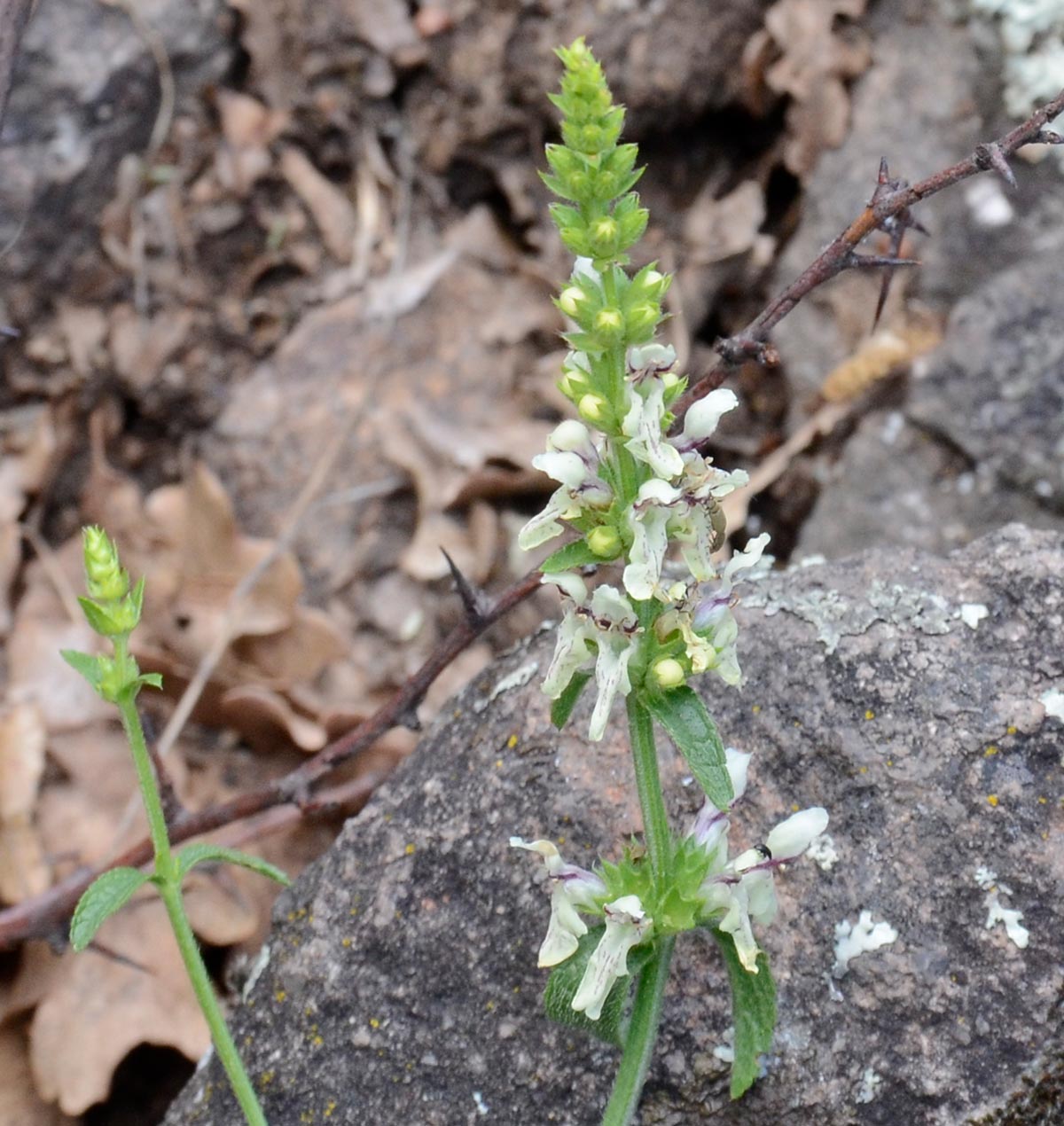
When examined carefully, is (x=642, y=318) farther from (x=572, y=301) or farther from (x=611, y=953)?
(x=611, y=953)

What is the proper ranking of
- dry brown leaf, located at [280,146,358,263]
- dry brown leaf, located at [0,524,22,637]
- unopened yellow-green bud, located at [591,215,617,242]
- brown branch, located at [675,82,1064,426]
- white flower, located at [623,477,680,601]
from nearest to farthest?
unopened yellow-green bud, located at [591,215,617,242] → white flower, located at [623,477,680,601] → brown branch, located at [675,82,1064,426] → dry brown leaf, located at [0,524,22,637] → dry brown leaf, located at [280,146,358,263]

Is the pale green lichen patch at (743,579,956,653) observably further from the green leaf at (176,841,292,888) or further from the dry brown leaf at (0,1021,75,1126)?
the dry brown leaf at (0,1021,75,1126)

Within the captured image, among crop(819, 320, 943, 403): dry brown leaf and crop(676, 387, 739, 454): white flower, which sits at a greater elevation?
crop(676, 387, 739, 454): white flower

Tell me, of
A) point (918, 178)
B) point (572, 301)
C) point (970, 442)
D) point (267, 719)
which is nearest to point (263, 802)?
point (267, 719)

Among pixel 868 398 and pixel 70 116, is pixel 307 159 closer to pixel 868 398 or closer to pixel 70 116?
pixel 70 116

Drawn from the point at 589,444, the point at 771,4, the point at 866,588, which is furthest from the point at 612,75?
the point at 589,444

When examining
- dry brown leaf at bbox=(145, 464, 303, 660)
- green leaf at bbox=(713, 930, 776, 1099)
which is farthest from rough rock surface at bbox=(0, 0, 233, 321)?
green leaf at bbox=(713, 930, 776, 1099)

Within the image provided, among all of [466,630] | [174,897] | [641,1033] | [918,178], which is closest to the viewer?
[641,1033]
